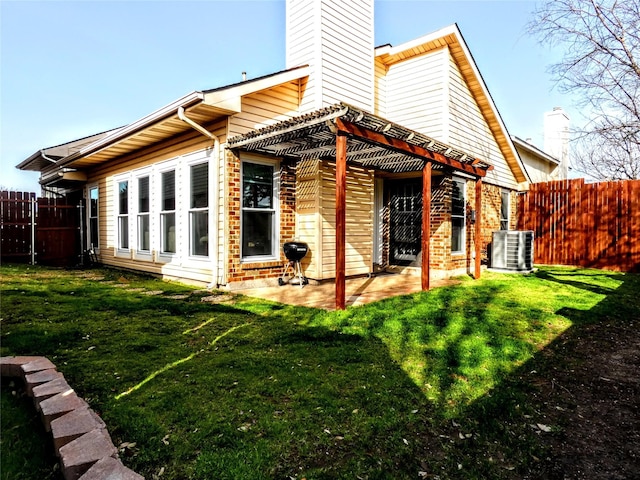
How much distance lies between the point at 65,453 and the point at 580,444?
270 cm

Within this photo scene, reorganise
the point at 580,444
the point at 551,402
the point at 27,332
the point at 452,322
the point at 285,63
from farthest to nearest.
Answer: the point at 285,63 → the point at 452,322 → the point at 27,332 → the point at 551,402 → the point at 580,444

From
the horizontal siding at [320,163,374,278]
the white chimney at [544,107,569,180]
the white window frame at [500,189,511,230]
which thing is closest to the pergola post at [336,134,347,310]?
the horizontal siding at [320,163,374,278]

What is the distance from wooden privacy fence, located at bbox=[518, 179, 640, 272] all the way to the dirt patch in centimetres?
784

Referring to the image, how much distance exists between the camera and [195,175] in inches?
283

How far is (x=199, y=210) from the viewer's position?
22.9 feet

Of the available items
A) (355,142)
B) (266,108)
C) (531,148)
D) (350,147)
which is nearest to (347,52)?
(266,108)

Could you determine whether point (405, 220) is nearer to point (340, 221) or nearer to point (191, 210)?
point (340, 221)

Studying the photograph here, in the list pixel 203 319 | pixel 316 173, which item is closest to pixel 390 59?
pixel 316 173

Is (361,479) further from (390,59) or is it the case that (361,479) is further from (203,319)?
(390,59)

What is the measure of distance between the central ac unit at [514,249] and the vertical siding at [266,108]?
246 inches

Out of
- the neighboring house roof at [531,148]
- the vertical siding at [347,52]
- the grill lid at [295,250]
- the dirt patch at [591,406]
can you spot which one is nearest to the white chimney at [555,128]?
the neighboring house roof at [531,148]

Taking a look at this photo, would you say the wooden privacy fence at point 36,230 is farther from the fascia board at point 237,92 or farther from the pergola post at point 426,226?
the pergola post at point 426,226

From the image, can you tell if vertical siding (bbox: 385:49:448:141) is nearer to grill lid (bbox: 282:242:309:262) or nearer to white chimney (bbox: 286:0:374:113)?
white chimney (bbox: 286:0:374:113)

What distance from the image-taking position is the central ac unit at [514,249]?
943cm
